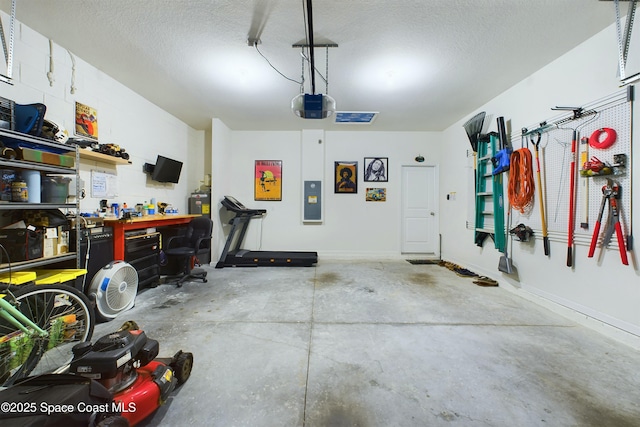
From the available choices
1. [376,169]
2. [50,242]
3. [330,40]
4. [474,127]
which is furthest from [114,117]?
[474,127]

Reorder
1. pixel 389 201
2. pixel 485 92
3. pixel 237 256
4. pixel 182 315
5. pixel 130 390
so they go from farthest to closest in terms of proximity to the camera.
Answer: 1. pixel 389 201
2. pixel 237 256
3. pixel 485 92
4. pixel 182 315
5. pixel 130 390

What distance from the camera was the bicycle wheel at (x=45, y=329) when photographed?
4.68ft

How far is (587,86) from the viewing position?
2.30 meters

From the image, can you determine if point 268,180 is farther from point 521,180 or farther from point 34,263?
point 521,180

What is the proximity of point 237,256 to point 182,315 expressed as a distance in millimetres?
2086

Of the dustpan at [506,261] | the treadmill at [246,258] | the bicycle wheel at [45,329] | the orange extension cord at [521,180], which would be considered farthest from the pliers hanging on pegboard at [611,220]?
the bicycle wheel at [45,329]

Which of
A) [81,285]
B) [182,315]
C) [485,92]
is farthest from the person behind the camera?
[485,92]

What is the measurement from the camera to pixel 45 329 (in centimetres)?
167

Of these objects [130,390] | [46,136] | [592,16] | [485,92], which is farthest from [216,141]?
[592,16]

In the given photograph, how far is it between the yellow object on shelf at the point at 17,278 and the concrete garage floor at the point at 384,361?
2.46ft

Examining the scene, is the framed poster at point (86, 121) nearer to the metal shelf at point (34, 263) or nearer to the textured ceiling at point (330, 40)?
the textured ceiling at point (330, 40)

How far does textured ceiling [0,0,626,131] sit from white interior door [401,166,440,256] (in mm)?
1835

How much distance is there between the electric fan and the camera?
7.29 ft

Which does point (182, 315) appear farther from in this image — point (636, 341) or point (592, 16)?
point (592, 16)
